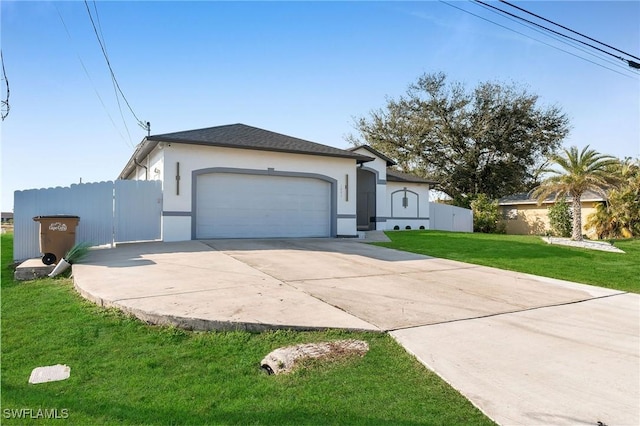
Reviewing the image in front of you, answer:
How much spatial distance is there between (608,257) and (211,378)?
13.0m

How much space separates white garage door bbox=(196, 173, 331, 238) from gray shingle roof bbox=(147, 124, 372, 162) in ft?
3.64

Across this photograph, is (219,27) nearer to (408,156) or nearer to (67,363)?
(67,363)

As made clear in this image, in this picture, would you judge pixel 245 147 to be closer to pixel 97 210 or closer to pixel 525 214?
pixel 97 210

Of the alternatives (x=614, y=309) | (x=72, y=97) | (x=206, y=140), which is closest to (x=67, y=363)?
(x=614, y=309)

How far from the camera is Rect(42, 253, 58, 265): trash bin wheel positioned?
26.7ft

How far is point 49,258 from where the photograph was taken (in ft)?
27.1

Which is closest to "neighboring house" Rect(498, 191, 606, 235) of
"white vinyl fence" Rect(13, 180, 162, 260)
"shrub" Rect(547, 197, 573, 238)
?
"shrub" Rect(547, 197, 573, 238)

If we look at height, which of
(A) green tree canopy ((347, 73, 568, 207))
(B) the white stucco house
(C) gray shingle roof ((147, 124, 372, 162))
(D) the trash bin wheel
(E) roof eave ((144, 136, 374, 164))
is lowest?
(D) the trash bin wheel

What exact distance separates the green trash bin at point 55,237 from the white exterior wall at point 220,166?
147 inches

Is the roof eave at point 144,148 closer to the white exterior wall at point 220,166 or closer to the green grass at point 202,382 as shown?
the white exterior wall at point 220,166

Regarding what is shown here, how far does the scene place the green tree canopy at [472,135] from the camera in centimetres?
3103

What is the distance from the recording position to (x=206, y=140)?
13.0 meters

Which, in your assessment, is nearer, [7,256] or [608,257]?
[7,256]

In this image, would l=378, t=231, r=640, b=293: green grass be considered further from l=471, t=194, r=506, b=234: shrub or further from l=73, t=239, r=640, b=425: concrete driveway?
l=471, t=194, r=506, b=234: shrub
